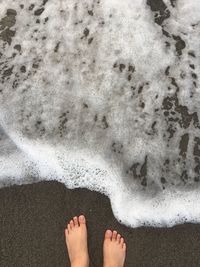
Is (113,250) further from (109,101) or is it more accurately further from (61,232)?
(109,101)

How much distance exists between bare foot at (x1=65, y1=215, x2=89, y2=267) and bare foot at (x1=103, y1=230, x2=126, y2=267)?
113 millimetres

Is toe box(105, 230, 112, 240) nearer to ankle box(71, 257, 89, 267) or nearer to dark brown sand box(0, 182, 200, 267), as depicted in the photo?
dark brown sand box(0, 182, 200, 267)

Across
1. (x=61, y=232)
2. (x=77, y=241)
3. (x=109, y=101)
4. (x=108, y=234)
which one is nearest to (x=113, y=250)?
(x=108, y=234)

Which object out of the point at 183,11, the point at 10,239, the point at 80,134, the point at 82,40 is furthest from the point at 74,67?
the point at 10,239

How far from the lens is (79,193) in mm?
2561

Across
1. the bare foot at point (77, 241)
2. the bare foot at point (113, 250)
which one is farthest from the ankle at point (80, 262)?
the bare foot at point (113, 250)

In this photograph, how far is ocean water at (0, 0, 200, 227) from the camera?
2.60m

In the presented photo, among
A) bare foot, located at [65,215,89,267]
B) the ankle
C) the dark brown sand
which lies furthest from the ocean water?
the ankle

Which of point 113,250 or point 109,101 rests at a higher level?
point 109,101

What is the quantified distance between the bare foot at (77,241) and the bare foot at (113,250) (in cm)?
11

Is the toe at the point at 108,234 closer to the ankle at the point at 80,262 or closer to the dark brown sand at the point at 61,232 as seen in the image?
the dark brown sand at the point at 61,232

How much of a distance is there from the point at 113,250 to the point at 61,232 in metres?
0.30

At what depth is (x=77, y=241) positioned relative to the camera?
2.49 m

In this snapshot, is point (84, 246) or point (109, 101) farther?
point (109, 101)
